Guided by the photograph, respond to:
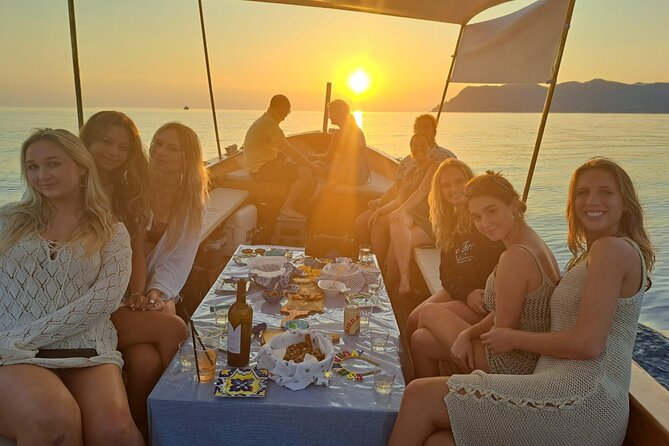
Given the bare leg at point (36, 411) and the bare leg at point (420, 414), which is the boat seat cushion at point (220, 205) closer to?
the bare leg at point (36, 411)

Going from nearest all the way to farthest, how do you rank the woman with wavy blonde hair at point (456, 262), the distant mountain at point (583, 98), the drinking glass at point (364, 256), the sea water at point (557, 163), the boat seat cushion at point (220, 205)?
the woman with wavy blonde hair at point (456, 262) → the drinking glass at point (364, 256) → the boat seat cushion at point (220, 205) → the sea water at point (557, 163) → the distant mountain at point (583, 98)

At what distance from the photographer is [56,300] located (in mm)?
1793

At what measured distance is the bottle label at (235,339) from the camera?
1.60 m

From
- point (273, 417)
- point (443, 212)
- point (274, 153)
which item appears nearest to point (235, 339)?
point (273, 417)

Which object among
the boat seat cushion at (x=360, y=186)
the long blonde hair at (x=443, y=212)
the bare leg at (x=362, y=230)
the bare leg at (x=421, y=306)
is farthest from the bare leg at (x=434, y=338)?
the boat seat cushion at (x=360, y=186)

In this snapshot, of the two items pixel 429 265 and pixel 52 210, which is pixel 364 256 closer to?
pixel 429 265

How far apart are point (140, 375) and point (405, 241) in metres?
2.08

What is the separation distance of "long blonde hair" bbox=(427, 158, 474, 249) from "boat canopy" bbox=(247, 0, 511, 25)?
2.04 meters

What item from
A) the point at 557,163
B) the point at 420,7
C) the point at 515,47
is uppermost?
the point at 420,7

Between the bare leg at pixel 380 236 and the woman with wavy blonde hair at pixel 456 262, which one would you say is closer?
the woman with wavy blonde hair at pixel 456 262

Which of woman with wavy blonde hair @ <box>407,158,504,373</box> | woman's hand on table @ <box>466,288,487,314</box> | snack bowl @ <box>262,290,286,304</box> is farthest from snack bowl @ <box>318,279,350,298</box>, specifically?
woman's hand on table @ <box>466,288,487,314</box>

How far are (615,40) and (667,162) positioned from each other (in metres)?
6.47

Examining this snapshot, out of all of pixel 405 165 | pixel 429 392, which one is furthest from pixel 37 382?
pixel 405 165

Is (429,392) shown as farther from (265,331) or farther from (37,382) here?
(37,382)
